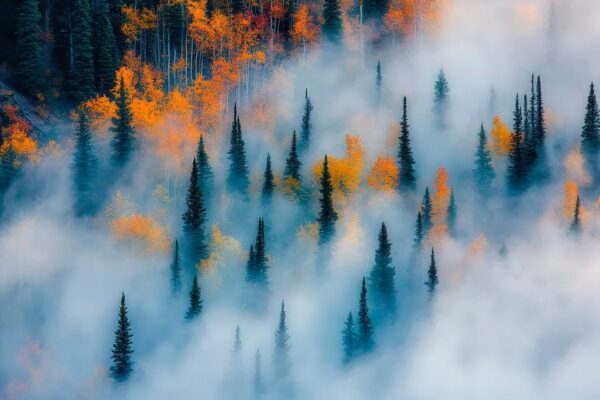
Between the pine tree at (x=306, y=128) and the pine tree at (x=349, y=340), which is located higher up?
the pine tree at (x=306, y=128)

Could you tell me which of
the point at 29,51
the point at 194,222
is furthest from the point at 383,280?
the point at 29,51

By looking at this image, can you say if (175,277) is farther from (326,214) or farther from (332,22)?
(332,22)

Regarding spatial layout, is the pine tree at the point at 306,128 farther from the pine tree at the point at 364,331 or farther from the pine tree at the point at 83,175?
the pine tree at the point at 83,175

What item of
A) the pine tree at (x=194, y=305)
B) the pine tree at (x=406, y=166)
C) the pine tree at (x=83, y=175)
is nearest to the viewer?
the pine tree at (x=194, y=305)

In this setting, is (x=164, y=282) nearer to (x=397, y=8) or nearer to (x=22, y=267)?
(x=22, y=267)

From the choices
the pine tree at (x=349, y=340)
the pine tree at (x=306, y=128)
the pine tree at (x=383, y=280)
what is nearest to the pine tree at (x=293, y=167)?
the pine tree at (x=306, y=128)

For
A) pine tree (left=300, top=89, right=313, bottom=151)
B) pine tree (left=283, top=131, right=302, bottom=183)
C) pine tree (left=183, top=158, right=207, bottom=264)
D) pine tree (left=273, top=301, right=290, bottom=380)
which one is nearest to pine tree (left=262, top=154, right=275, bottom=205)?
pine tree (left=283, top=131, right=302, bottom=183)

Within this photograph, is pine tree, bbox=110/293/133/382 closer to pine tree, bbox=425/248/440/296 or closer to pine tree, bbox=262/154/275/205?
pine tree, bbox=262/154/275/205
